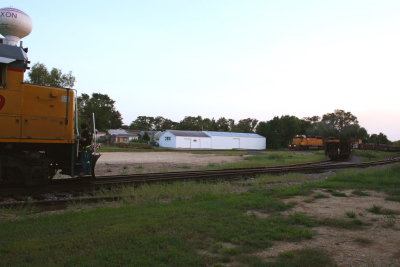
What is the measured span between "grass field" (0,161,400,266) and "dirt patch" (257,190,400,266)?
179mm

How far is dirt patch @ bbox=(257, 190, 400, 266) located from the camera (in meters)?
4.40

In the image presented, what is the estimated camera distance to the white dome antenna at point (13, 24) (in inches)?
413

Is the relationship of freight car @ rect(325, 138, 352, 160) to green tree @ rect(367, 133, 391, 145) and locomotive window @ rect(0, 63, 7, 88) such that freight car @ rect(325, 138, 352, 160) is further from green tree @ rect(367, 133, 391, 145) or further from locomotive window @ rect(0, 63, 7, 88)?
green tree @ rect(367, 133, 391, 145)

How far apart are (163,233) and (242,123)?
396ft

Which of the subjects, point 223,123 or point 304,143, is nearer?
point 304,143

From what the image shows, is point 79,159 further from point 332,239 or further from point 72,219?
point 332,239

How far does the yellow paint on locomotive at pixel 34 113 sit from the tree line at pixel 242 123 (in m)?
22.5

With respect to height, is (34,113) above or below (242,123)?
below

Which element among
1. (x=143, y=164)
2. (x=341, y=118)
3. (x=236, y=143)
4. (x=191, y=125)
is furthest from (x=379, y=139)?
(x=143, y=164)

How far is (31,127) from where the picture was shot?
8828 millimetres

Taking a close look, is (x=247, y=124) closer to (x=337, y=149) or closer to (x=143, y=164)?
(x=337, y=149)

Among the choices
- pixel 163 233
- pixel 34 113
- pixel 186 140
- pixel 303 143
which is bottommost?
pixel 163 233

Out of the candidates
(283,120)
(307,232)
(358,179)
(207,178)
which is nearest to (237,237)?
(307,232)

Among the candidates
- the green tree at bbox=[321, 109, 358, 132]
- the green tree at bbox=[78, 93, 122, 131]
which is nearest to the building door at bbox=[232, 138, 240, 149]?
the green tree at bbox=[78, 93, 122, 131]
